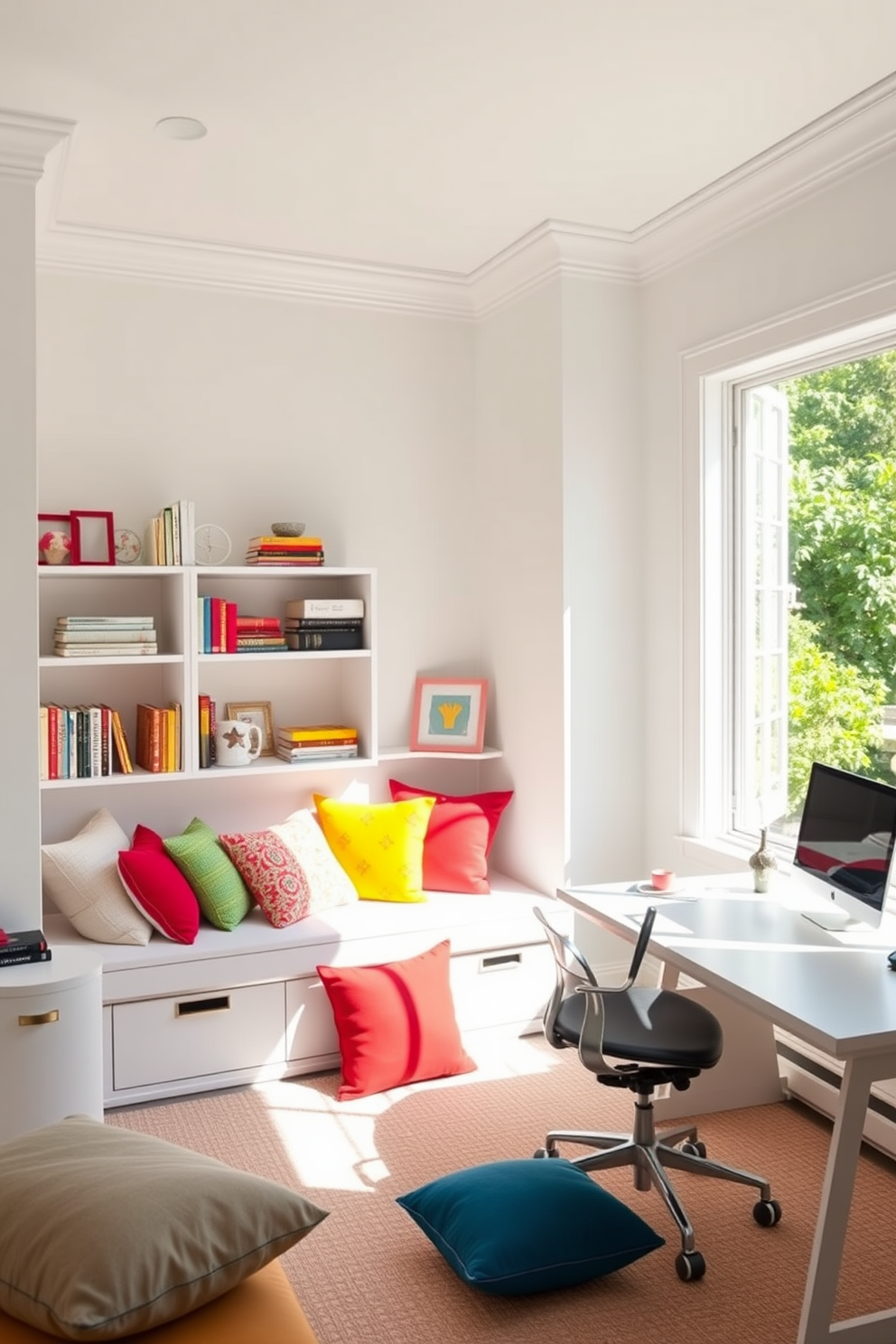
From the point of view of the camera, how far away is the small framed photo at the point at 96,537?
384cm

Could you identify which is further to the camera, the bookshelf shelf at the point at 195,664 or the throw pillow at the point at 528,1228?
the bookshelf shelf at the point at 195,664

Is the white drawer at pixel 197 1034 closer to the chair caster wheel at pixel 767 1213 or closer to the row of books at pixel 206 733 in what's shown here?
the row of books at pixel 206 733

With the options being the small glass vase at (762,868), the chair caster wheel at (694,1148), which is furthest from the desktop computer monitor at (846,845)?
the chair caster wheel at (694,1148)

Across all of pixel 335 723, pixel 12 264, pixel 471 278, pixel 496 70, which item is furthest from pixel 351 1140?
pixel 471 278

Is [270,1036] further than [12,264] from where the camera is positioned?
Yes

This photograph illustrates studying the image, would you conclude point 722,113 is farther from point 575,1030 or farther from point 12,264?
point 575,1030

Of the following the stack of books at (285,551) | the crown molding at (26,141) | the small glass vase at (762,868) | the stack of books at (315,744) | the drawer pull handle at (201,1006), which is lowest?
the drawer pull handle at (201,1006)

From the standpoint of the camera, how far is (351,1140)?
315 cm

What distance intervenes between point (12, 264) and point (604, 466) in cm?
200

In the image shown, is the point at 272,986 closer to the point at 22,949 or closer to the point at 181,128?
the point at 22,949

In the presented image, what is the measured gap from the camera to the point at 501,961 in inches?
152

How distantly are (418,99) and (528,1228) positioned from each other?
2655 millimetres

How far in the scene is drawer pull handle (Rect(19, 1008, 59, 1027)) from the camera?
9.02 ft

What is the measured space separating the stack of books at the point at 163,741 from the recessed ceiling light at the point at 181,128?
69.0 inches
